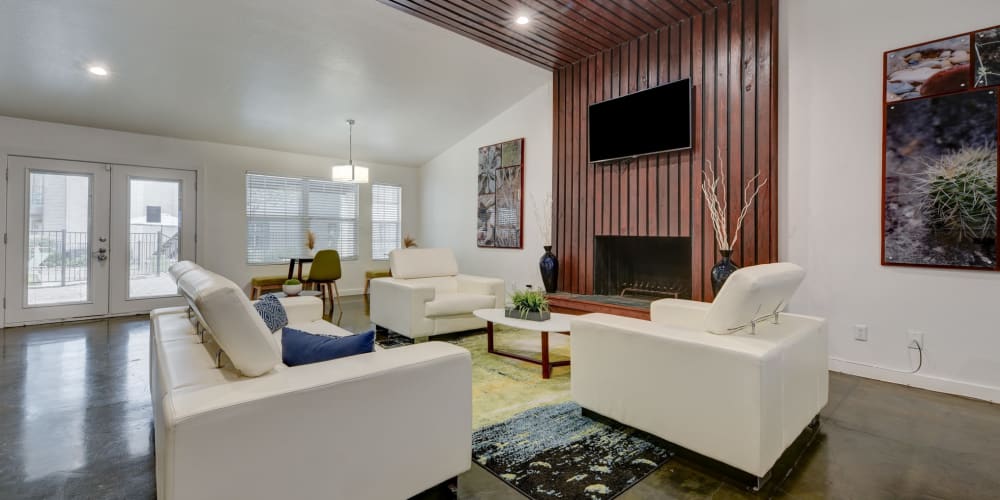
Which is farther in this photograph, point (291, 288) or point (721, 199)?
point (291, 288)

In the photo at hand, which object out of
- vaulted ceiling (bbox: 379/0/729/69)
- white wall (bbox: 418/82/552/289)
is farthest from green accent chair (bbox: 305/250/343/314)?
vaulted ceiling (bbox: 379/0/729/69)

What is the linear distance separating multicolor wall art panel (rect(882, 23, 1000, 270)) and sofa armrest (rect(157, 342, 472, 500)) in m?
3.33

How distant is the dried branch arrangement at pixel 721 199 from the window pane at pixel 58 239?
7.02 metres

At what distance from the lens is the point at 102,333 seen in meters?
4.58

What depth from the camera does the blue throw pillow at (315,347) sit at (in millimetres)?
1612

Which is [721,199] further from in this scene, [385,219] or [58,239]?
[58,239]

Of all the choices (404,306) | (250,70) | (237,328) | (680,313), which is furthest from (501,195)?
(237,328)

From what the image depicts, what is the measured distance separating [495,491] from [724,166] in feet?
10.9

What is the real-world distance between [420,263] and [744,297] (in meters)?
3.61

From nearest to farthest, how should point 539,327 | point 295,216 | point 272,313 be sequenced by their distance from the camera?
1. point 272,313
2. point 539,327
3. point 295,216

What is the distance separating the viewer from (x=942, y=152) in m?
2.91

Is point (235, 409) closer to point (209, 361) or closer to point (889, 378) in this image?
point (209, 361)

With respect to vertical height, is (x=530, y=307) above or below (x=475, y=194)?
below

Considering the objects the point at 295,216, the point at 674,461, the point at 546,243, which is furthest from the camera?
the point at 295,216
